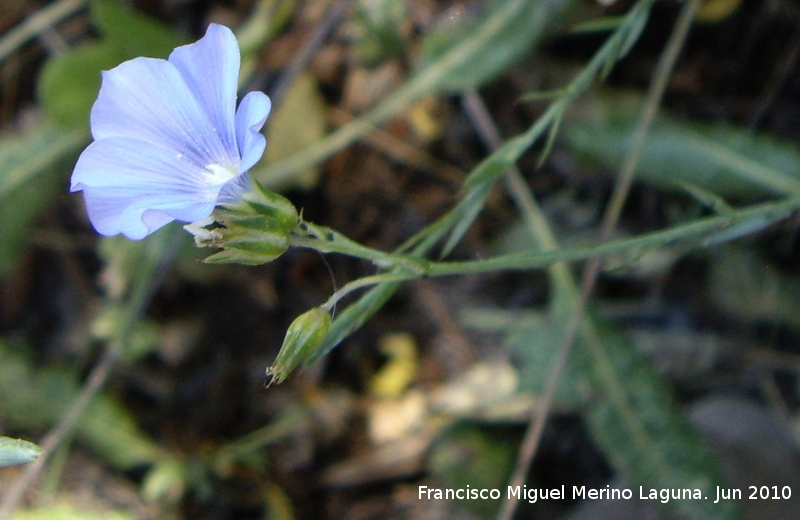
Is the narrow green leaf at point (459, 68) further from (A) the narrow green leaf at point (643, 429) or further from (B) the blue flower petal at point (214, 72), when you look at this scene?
(B) the blue flower petal at point (214, 72)

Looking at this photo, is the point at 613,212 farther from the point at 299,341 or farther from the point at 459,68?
the point at 299,341

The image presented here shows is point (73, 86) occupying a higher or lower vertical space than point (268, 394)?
higher

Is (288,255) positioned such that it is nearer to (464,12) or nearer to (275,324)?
(275,324)

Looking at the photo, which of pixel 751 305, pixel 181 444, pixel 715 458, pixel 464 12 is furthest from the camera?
pixel 181 444

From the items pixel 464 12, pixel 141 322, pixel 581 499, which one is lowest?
pixel 581 499

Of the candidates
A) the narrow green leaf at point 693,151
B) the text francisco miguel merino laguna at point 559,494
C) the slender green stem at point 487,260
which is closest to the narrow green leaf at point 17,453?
the slender green stem at point 487,260

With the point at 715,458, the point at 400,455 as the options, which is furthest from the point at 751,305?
the point at 400,455
